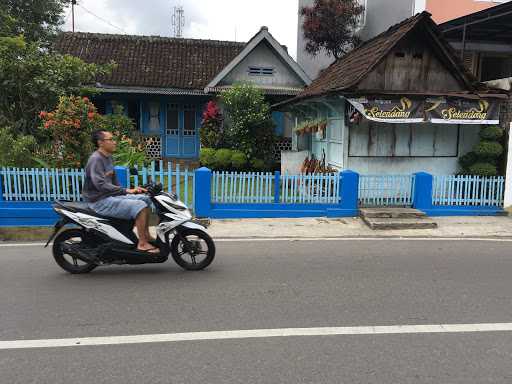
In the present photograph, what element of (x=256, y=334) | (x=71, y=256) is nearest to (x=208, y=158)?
(x=71, y=256)

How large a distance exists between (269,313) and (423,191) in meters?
6.49

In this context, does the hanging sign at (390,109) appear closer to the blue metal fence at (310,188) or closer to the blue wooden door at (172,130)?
the blue metal fence at (310,188)

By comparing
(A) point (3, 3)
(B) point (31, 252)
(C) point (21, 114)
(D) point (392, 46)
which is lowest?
(B) point (31, 252)

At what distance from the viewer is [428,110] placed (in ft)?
34.2

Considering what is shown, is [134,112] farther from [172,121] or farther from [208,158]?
[208,158]

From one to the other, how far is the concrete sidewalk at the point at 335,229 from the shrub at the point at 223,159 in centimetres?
620

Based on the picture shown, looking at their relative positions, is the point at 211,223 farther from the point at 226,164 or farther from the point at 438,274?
the point at 226,164

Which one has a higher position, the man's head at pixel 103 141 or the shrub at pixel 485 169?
the man's head at pixel 103 141

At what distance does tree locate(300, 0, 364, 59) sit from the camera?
58.0 feet

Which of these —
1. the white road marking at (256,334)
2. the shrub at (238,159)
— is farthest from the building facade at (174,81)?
the white road marking at (256,334)

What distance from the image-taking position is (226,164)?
1535 centimetres

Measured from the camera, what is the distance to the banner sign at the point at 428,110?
10.2 meters

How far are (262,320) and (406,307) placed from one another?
1.49 meters

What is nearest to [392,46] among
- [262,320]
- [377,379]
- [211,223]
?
[211,223]
